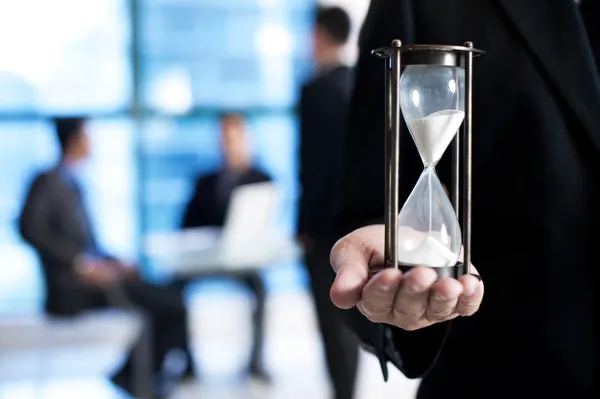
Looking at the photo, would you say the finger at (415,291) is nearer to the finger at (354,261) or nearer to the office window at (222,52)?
the finger at (354,261)

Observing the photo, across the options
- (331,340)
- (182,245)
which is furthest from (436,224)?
(182,245)

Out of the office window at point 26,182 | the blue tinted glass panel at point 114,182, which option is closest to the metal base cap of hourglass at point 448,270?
the office window at point 26,182

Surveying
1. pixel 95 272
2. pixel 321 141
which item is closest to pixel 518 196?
pixel 321 141

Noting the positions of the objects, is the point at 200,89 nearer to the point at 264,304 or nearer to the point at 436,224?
the point at 264,304

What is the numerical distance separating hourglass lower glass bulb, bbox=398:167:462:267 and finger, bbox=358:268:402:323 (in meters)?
0.05

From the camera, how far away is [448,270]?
71 centimetres

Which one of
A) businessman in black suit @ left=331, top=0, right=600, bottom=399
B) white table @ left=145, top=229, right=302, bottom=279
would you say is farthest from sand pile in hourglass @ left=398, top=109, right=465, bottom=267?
white table @ left=145, top=229, right=302, bottom=279

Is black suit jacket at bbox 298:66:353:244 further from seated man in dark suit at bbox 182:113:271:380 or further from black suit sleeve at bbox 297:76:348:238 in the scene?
seated man in dark suit at bbox 182:113:271:380

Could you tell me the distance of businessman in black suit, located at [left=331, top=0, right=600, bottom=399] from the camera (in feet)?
3.00

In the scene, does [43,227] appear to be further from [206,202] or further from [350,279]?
[350,279]

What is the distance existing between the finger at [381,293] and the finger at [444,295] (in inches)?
1.2

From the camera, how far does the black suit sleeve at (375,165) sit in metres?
0.91

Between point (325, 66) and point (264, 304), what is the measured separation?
1397 millimetres

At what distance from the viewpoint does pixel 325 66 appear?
11.3ft
